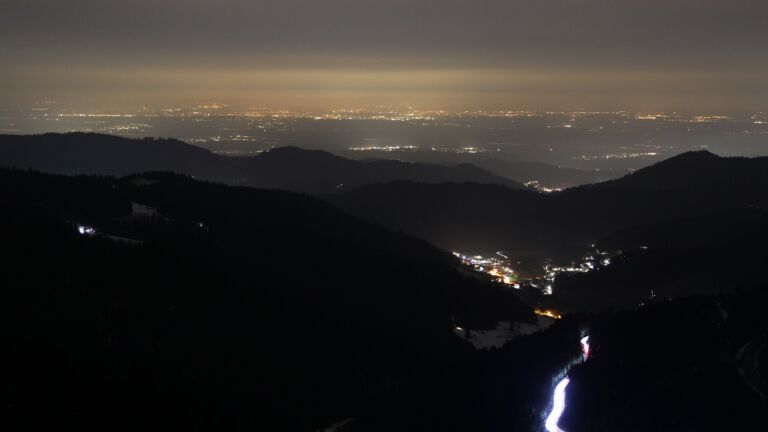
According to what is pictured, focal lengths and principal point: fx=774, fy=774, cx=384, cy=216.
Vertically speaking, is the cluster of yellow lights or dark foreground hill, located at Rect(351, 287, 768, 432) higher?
dark foreground hill, located at Rect(351, 287, 768, 432)

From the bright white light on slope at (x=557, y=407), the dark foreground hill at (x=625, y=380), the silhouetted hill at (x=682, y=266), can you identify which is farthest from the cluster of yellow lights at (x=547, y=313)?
the bright white light on slope at (x=557, y=407)

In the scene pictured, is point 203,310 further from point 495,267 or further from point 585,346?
point 495,267

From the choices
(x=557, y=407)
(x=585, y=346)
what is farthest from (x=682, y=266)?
(x=557, y=407)

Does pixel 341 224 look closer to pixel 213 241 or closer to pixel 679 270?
pixel 213 241

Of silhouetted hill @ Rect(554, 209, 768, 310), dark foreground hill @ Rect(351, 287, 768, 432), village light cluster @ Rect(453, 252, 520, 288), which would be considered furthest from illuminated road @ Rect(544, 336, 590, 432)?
village light cluster @ Rect(453, 252, 520, 288)

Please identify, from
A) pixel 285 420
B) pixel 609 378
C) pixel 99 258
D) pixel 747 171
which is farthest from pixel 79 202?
pixel 747 171

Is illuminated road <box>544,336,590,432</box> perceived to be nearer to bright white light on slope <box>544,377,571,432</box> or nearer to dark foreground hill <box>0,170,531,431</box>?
bright white light on slope <box>544,377,571,432</box>

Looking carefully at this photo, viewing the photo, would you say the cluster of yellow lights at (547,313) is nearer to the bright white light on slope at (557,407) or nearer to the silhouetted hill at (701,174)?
the bright white light on slope at (557,407)
